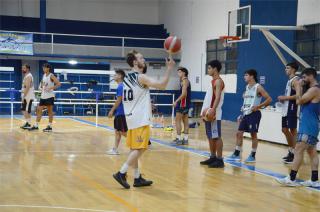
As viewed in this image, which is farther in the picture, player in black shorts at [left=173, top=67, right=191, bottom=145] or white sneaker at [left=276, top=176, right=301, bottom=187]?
player in black shorts at [left=173, top=67, right=191, bottom=145]

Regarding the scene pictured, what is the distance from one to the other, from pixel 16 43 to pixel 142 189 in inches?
645

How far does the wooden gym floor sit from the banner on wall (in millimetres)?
10968

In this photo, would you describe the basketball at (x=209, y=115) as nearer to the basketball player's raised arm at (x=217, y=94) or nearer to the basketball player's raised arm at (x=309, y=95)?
the basketball player's raised arm at (x=217, y=94)

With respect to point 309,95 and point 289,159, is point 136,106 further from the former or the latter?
point 289,159

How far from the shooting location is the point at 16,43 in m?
20.7

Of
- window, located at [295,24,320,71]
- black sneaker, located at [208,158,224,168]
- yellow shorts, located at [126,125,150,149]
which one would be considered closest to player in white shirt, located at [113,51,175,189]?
yellow shorts, located at [126,125,150,149]

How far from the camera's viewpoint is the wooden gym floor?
17.1 ft

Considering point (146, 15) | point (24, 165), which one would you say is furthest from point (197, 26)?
point (24, 165)

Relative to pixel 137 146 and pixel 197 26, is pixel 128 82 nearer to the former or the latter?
pixel 137 146

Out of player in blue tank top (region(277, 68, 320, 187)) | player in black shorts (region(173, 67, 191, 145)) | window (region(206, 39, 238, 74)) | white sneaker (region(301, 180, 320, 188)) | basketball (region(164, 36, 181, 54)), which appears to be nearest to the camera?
basketball (region(164, 36, 181, 54))

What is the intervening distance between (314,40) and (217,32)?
6976 millimetres

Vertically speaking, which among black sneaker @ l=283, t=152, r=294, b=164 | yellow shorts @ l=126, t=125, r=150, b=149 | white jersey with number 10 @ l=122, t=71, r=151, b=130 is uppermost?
white jersey with number 10 @ l=122, t=71, r=151, b=130

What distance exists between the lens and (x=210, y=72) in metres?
7.75

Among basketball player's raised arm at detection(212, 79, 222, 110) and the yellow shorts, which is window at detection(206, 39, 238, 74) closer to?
basketball player's raised arm at detection(212, 79, 222, 110)
